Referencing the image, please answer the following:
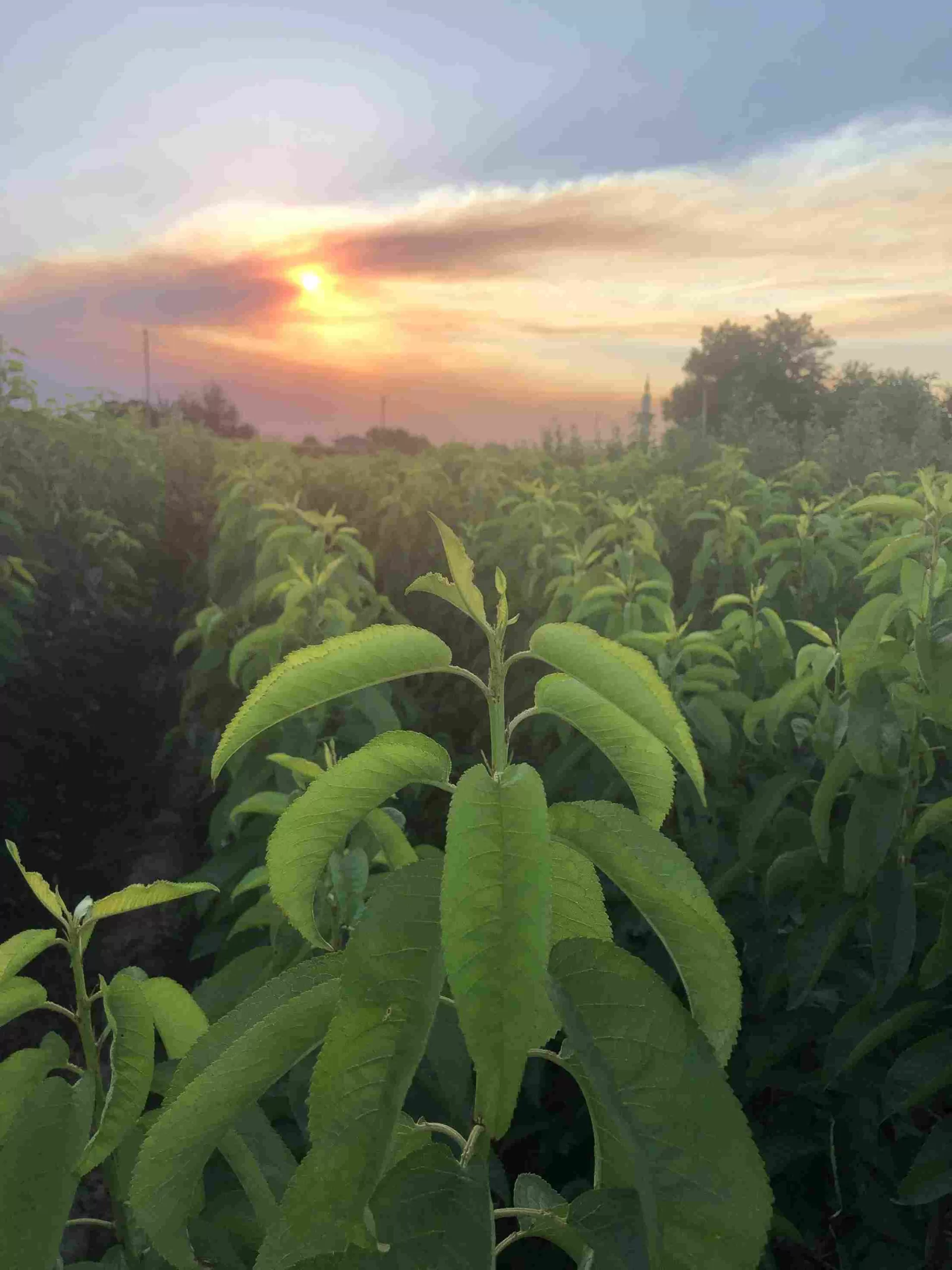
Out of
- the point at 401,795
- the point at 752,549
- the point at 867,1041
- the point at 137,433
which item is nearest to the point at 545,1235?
the point at 867,1041

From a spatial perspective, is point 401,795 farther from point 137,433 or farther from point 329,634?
point 137,433

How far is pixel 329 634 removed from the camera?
320 cm

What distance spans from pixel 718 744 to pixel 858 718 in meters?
0.65

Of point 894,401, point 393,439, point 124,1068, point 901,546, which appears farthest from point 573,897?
point 393,439

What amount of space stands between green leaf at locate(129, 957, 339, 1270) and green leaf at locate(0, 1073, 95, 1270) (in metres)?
0.18

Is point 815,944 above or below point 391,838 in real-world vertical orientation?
below

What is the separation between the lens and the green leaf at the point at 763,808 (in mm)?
2404

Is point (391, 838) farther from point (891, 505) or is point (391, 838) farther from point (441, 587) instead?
point (891, 505)

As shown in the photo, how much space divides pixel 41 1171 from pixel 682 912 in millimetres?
684

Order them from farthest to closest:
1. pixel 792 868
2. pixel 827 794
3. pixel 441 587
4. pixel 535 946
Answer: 1. pixel 792 868
2. pixel 827 794
3. pixel 441 587
4. pixel 535 946

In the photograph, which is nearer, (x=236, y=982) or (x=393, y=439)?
(x=236, y=982)

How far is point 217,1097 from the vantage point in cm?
78

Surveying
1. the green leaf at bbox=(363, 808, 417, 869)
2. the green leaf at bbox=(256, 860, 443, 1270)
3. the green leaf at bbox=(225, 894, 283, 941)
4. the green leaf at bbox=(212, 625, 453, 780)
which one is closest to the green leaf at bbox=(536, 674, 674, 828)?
the green leaf at bbox=(212, 625, 453, 780)

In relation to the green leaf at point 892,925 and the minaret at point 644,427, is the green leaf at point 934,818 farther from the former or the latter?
the minaret at point 644,427
